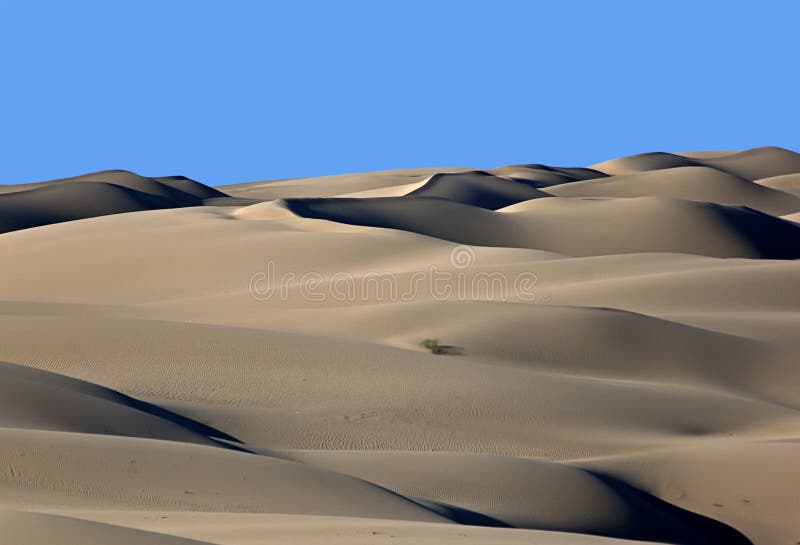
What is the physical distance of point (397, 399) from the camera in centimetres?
1356

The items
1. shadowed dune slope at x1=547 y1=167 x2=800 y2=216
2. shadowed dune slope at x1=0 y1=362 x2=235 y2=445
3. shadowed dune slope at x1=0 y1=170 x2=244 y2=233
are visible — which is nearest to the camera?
shadowed dune slope at x1=0 y1=362 x2=235 y2=445

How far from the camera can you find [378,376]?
1441 cm

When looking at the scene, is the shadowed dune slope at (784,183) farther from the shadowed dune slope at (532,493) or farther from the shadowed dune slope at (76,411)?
the shadowed dune slope at (76,411)

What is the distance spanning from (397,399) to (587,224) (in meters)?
27.1

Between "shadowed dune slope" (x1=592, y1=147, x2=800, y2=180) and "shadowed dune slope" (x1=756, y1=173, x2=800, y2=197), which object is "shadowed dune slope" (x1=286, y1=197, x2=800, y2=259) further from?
"shadowed dune slope" (x1=592, y1=147, x2=800, y2=180)

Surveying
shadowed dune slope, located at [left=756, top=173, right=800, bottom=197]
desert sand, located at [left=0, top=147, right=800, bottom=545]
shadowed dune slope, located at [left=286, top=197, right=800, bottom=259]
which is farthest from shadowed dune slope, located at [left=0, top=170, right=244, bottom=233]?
shadowed dune slope, located at [left=756, top=173, right=800, bottom=197]

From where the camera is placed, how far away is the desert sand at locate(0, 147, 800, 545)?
27.2 ft

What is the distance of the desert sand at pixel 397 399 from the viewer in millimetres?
8297

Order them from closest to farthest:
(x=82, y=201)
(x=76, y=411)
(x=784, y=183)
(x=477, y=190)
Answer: (x=76, y=411)
(x=82, y=201)
(x=477, y=190)
(x=784, y=183)

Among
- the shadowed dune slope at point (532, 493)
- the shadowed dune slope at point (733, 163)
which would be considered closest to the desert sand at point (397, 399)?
the shadowed dune slope at point (532, 493)

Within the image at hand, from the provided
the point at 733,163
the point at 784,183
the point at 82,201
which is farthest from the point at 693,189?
the point at 733,163

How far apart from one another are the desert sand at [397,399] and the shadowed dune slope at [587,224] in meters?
7.87

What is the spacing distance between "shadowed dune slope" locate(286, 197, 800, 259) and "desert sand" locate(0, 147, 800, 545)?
787 centimetres

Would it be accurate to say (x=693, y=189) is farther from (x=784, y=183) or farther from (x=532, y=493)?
(x=532, y=493)
